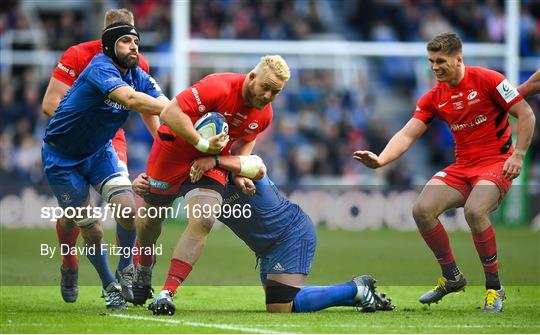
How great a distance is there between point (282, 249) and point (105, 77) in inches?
80.6

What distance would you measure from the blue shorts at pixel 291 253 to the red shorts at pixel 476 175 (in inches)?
61.2

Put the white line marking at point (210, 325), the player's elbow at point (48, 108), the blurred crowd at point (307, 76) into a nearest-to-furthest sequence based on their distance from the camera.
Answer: the white line marking at point (210, 325) → the player's elbow at point (48, 108) → the blurred crowd at point (307, 76)

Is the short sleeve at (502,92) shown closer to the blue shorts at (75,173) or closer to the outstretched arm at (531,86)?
the outstretched arm at (531,86)

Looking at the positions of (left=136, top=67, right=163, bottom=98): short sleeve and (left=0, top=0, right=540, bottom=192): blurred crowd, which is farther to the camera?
(left=0, top=0, right=540, bottom=192): blurred crowd

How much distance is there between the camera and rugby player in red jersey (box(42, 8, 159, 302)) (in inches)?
394

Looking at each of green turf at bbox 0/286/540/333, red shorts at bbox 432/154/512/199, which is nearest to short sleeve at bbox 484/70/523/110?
red shorts at bbox 432/154/512/199

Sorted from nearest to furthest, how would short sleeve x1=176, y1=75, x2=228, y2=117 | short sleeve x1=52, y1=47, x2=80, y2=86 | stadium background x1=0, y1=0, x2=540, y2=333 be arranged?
short sleeve x1=176, y1=75, x2=228, y2=117
short sleeve x1=52, y1=47, x2=80, y2=86
stadium background x1=0, y1=0, x2=540, y2=333

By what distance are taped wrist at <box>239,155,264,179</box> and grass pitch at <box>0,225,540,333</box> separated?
3.72 feet

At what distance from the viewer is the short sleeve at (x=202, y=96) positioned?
875cm

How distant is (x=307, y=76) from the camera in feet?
80.4

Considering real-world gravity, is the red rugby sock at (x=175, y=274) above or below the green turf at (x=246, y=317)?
above

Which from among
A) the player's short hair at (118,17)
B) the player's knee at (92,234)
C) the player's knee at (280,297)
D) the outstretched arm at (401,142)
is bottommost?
the player's knee at (280,297)

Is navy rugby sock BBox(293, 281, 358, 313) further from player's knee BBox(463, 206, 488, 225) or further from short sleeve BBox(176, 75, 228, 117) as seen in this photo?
short sleeve BBox(176, 75, 228, 117)

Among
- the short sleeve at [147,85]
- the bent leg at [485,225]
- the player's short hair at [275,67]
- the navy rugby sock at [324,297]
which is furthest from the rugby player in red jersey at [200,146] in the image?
the bent leg at [485,225]
